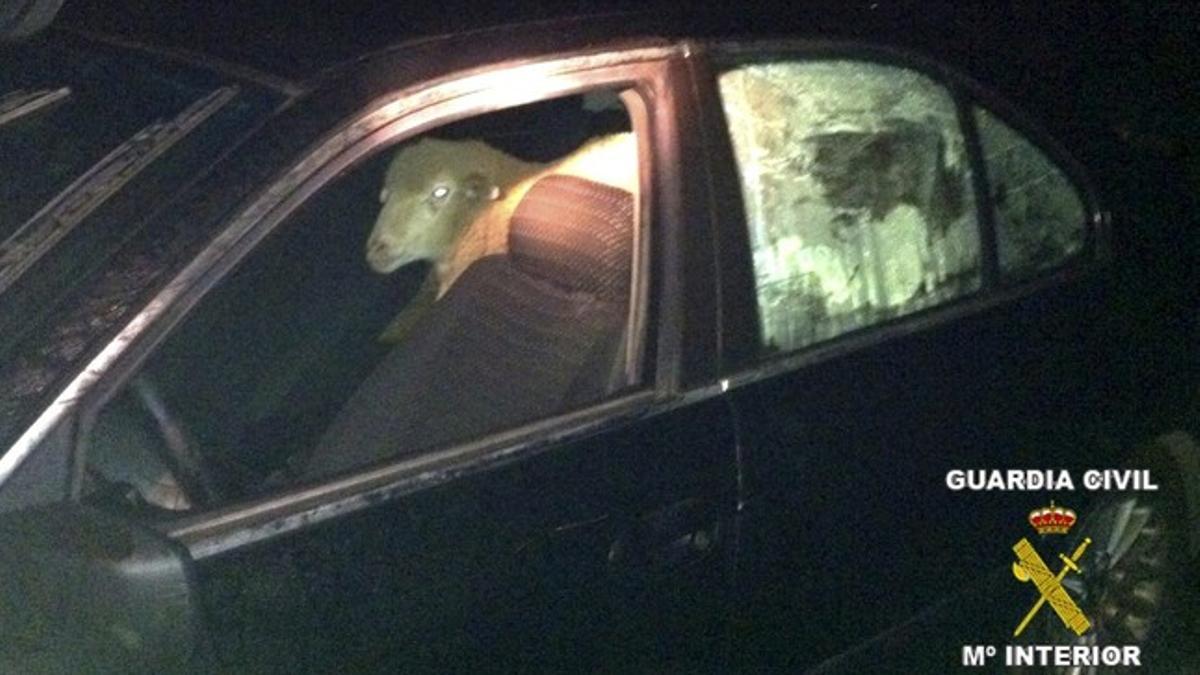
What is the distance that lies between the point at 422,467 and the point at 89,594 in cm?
52

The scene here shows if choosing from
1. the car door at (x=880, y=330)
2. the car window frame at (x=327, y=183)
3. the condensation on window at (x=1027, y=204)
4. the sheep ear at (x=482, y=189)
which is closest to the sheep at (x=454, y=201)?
the sheep ear at (x=482, y=189)

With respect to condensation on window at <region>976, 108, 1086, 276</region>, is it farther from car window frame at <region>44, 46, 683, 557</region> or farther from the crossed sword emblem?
car window frame at <region>44, 46, 683, 557</region>

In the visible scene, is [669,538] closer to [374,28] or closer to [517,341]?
[517,341]

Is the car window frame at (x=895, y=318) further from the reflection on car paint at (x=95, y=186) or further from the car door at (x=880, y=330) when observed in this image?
the reflection on car paint at (x=95, y=186)

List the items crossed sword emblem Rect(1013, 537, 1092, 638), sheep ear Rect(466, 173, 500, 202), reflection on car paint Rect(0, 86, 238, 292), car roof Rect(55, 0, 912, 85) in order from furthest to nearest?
crossed sword emblem Rect(1013, 537, 1092, 638)
sheep ear Rect(466, 173, 500, 202)
car roof Rect(55, 0, 912, 85)
reflection on car paint Rect(0, 86, 238, 292)

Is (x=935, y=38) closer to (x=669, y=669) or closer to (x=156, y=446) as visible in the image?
(x=669, y=669)

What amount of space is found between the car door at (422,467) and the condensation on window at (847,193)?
18 centimetres

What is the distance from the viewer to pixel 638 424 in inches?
88.4

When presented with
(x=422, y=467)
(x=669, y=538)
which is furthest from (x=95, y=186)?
(x=669, y=538)

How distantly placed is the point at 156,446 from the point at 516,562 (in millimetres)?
519

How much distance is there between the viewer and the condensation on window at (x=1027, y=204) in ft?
9.60

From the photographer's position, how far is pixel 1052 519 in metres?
3.04

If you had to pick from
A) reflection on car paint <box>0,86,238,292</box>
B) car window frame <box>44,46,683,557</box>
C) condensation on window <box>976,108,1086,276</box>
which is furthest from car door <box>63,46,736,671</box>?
condensation on window <box>976,108,1086,276</box>

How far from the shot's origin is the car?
183 centimetres
